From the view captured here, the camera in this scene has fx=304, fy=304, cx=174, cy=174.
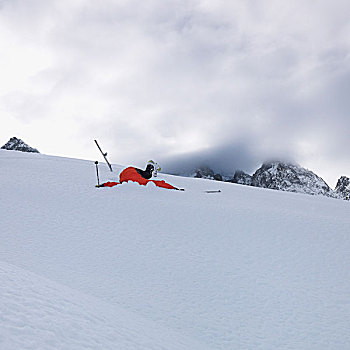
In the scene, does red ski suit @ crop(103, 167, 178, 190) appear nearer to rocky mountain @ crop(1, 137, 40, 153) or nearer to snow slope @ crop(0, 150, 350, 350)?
snow slope @ crop(0, 150, 350, 350)

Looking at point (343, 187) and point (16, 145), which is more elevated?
point (343, 187)

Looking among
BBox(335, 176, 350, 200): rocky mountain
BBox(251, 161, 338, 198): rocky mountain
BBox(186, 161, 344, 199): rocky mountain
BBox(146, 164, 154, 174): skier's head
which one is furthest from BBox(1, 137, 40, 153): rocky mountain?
BBox(335, 176, 350, 200): rocky mountain

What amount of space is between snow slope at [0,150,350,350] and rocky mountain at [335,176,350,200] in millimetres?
158581

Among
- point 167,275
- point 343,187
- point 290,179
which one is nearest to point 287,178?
point 290,179

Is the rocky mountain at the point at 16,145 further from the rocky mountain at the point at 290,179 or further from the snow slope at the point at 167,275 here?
the rocky mountain at the point at 290,179

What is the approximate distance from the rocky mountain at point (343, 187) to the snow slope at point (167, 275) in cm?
15858

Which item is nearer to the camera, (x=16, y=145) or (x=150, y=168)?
(x=150, y=168)

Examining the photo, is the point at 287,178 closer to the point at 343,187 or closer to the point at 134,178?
the point at 343,187

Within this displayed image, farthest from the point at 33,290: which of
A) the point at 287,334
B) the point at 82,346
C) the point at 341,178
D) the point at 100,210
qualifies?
the point at 341,178

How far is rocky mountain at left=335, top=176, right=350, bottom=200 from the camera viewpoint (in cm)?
14682

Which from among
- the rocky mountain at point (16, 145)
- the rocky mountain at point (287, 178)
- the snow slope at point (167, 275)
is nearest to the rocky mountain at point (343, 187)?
the rocky mountain at point (287, 178)

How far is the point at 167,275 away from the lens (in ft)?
15.4

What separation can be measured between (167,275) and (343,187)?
170 m

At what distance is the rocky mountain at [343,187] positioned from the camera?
147m
